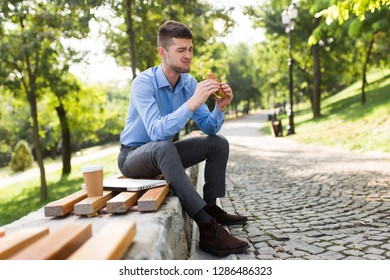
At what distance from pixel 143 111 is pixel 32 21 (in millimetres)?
8722

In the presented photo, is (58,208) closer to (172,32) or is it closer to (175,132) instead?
(175,132)

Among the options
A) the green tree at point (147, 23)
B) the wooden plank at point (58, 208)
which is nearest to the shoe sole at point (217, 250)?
the wooden plank at point (58, 208)

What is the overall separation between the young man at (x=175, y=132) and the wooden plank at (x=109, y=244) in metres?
0.97

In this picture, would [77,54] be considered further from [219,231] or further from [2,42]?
[219,231]

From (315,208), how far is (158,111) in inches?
79.3

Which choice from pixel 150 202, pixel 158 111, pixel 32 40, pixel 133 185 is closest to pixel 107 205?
pixel 150 202

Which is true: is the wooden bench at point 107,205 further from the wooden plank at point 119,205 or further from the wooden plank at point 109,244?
the wooden plank at point 109,244

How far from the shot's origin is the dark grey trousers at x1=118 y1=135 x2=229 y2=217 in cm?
260

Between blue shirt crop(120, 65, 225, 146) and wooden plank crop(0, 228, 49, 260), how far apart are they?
4.02 feet

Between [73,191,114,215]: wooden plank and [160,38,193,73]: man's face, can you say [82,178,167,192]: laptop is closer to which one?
[73,191,114,215]: wooden plank

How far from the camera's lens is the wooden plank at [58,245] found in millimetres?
1464
